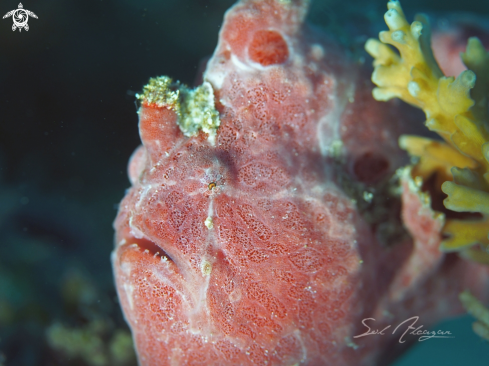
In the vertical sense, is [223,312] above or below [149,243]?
below

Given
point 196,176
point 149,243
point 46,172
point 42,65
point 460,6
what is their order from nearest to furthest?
point 196,176
point 149,243
point 42,65
point 46,172
point 460,6

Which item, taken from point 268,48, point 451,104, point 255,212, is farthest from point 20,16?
point 451,104

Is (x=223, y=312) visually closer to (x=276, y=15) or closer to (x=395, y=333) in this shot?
(x=395, y=333)

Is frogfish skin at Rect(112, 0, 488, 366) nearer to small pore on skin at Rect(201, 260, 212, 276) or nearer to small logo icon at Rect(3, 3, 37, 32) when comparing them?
small pore on skin at Rect(201, 260, 212, 276)

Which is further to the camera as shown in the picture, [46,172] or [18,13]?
[46,172]

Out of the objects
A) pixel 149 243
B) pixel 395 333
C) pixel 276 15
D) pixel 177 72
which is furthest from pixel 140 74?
pixel 395 333
